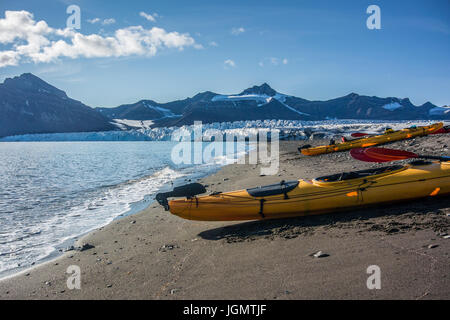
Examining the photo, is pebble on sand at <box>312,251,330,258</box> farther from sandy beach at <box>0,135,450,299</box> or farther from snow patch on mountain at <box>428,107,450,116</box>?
snow patch on mountain at <box>428,107,450,116</box>

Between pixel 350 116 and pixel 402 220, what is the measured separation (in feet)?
686

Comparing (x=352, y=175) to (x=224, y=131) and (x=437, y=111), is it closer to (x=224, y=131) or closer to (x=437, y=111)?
(x=224, y=131)

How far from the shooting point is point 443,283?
2850 millimetres

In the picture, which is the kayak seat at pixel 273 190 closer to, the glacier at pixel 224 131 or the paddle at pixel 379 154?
the paddle at pixel 379 154

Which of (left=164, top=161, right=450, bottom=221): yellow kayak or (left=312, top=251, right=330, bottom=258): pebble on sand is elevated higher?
(left=164, top=161, right=450, bottom=221): yellow kayak

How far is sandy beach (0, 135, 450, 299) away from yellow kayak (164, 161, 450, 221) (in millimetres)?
209

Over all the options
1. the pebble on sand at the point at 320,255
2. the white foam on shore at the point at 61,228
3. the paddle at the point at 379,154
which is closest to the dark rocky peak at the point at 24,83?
the white foam on shore at the point at 61,228

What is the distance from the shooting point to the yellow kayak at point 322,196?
570cm

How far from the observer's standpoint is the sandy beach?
10.4 feet

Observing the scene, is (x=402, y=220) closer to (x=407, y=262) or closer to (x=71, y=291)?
(x=407, y=262)

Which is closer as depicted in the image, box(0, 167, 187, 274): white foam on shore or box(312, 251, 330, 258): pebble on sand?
box(312, 251, 330, 258): pebble on sand

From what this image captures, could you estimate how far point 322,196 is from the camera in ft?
19.0

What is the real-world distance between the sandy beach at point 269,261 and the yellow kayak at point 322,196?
0.69ft

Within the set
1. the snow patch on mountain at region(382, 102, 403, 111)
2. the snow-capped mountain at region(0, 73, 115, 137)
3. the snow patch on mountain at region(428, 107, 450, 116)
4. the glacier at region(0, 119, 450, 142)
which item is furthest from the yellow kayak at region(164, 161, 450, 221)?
the snow patch on mountain at region(382, 102, 403, 111)
